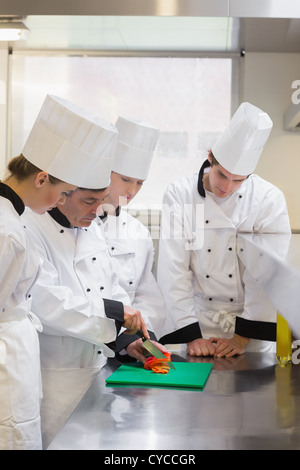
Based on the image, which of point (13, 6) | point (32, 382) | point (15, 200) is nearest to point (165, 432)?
point (32, 382)

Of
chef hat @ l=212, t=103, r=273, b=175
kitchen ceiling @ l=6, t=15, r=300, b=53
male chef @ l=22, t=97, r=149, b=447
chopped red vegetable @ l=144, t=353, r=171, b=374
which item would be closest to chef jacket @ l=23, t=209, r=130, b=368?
male chef @ l=22, t=97, r=149, b=447

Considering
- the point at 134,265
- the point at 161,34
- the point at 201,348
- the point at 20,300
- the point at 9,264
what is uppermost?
the point at 161,34

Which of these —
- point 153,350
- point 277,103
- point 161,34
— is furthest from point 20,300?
point 277,103

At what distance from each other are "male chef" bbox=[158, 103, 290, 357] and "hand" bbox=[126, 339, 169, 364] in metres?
0.27

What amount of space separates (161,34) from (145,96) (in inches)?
→ 15.9

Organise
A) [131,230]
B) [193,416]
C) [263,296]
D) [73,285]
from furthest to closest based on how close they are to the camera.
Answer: [131,230]
[263,296]
[73,285]
[193,416]

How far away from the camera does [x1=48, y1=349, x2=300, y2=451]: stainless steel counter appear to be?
99 centimetres

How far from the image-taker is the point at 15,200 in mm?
1306

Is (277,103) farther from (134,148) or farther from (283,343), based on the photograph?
(283,343)

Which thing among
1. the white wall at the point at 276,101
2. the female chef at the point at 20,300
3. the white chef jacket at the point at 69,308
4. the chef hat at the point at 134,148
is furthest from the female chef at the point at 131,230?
the white wall at the point at 276,101

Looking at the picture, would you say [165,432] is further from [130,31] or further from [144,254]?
[130,31]

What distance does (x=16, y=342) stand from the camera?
Answer: 4.15 feet

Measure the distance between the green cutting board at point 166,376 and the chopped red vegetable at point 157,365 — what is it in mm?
10
